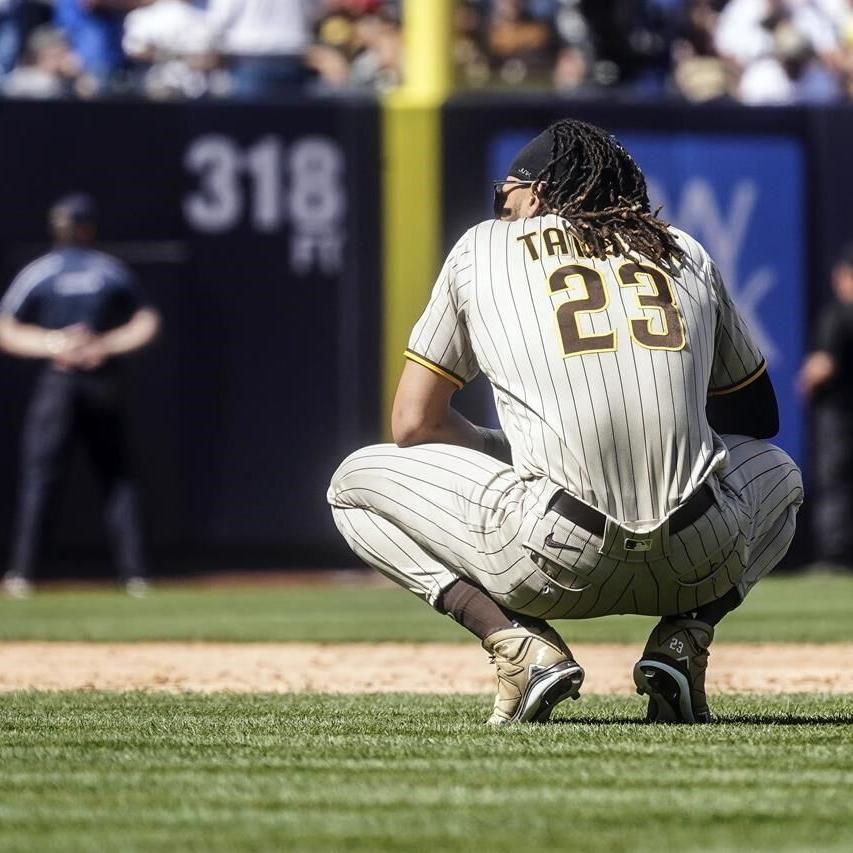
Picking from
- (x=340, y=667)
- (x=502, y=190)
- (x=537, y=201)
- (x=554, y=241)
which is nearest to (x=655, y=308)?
(x=554, y=241)

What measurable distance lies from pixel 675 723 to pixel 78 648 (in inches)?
149

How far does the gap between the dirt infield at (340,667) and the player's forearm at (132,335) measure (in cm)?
326

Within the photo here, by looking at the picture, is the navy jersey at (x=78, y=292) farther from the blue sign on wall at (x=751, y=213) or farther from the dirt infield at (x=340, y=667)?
the dirt infield at (x=340, y=667)

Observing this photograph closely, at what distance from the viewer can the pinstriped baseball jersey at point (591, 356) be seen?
437cm

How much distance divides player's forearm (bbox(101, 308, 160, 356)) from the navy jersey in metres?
0.04

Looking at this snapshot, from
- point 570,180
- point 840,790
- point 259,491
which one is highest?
point 570,180

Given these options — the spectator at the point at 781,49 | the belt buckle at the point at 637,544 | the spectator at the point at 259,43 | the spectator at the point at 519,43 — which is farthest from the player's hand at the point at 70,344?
the belt buckle at the point at 637,544

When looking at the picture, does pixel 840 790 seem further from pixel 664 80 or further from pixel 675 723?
pixel 664 80

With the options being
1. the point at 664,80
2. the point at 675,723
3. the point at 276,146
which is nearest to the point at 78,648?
the point at 675,723

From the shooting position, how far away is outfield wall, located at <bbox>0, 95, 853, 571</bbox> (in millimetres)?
12594

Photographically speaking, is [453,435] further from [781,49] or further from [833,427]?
[781,49]

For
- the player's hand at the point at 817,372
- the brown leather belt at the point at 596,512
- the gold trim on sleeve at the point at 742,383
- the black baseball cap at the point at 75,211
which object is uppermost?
the black baseball cap at the point at 75,211

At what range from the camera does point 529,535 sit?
4.41 meters

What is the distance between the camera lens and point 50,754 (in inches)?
167
